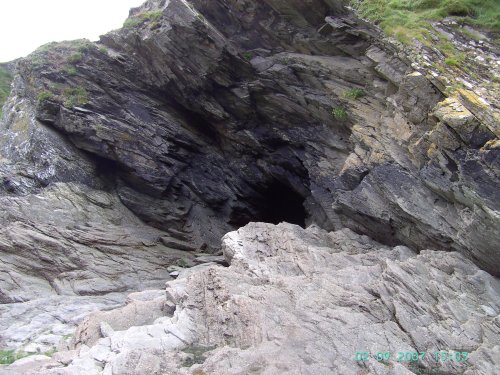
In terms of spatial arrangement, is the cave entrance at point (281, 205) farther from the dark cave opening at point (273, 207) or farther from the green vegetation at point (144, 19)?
the green vegetation at point (144, 19)

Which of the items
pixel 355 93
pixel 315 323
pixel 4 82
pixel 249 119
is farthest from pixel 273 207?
pixel 4 82

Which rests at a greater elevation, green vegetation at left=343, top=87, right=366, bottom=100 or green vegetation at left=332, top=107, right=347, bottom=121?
green vegetation at left=343, top=87, right=366, bottom=100

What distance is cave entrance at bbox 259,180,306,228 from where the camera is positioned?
30.7 metres

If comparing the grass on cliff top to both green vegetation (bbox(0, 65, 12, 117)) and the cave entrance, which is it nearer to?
the cave entrance

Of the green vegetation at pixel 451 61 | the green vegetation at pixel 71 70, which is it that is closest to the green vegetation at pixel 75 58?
the green vegetation at pixel 71 70

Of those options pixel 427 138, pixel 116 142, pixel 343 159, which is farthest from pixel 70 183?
pixel 427 138

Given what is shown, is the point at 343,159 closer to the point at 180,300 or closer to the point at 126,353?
the point at 180,300

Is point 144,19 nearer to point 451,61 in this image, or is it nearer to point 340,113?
point 340,113

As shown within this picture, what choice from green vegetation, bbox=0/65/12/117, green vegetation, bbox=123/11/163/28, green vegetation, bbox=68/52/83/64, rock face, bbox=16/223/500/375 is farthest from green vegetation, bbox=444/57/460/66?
green vegetation, bbox=0/65/12/117

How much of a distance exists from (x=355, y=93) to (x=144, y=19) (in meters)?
14.8

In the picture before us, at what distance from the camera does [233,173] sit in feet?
100

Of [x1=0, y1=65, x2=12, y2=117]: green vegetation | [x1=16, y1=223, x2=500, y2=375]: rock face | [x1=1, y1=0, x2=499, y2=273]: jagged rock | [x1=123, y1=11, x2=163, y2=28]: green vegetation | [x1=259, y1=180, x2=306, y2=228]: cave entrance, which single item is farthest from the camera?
[x1=0, y1=65, x2=12, y2=117]: green vegetation

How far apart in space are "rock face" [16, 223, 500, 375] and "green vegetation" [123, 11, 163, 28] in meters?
17.1

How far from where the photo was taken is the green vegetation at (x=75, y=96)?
27266mm
